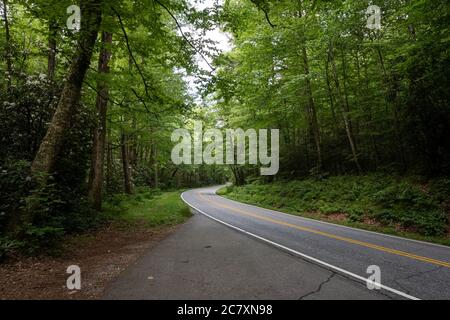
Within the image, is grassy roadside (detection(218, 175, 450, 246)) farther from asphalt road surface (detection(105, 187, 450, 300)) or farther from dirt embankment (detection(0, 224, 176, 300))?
dirt embankment (detection(0, 224, 176, 300))

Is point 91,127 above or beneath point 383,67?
beneath

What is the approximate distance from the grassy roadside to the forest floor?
29.8ft

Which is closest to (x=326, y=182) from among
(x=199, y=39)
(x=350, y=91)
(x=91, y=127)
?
(x=350, y=91)

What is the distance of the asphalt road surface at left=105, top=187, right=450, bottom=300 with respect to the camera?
16.3 ft

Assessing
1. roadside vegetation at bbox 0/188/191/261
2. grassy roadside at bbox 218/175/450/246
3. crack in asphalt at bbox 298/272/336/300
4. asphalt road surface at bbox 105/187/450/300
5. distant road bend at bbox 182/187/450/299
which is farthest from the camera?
grassy roadside at bbox 218/175/450/246

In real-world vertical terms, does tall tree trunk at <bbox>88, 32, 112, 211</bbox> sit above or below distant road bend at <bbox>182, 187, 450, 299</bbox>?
above

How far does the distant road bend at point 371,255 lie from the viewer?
526 centimetres

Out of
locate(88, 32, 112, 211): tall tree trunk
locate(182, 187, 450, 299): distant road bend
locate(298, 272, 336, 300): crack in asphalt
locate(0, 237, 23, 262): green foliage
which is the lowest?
locate(182, 187, 450, 299): distant road bend

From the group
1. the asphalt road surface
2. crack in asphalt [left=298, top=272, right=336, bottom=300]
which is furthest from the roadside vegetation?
crack in asphalt [left=298, top=272, right=336, bottom=300]

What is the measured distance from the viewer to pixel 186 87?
72.7ft

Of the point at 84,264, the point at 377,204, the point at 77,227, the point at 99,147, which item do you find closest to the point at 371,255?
the point at 84,264
